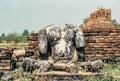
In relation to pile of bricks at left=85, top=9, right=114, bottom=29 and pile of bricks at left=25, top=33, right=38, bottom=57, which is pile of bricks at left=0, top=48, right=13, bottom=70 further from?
pile of bricks at left=85, top=9, right=114, bottom=29

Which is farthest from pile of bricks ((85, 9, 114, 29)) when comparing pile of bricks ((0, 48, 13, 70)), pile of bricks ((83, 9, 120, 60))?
pile of bricks ((0, 48, 13, 70))

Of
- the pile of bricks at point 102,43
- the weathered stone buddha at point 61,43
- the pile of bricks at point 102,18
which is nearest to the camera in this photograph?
the weathered stone buddha at point 61,43

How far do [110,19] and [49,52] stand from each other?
140 inches

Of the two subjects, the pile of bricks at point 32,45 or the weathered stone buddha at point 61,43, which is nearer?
the weathered stone buddha at point 61,43

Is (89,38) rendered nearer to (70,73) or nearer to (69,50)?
(69,50)

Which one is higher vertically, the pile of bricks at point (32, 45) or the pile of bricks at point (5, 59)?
the pile of bricks at point (32, 45)

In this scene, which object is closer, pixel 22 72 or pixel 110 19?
pixel 22 72

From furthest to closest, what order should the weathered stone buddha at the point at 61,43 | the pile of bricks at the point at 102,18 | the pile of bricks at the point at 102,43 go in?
the pile of bricks at the point at 102,18 < the pile of bricks at the point at 102,43 < the weathered stone buddha at the point at 61,43

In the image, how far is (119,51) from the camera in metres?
12.7

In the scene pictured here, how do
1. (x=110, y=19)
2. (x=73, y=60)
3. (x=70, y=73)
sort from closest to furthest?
(x=70, y=73)
(x=73, y=60)
(x=110, y=19)

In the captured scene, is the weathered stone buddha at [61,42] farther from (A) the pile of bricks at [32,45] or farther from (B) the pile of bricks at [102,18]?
(B) the pile of bricks at [102,18]

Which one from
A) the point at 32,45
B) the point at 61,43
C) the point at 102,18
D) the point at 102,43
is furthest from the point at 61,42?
the point at 102,18

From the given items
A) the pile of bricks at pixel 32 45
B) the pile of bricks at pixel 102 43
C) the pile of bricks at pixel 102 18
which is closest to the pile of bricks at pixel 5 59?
the pile of bricks at pixel 32 45

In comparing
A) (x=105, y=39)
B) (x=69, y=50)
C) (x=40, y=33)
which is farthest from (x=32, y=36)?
(x=105, y=39)
